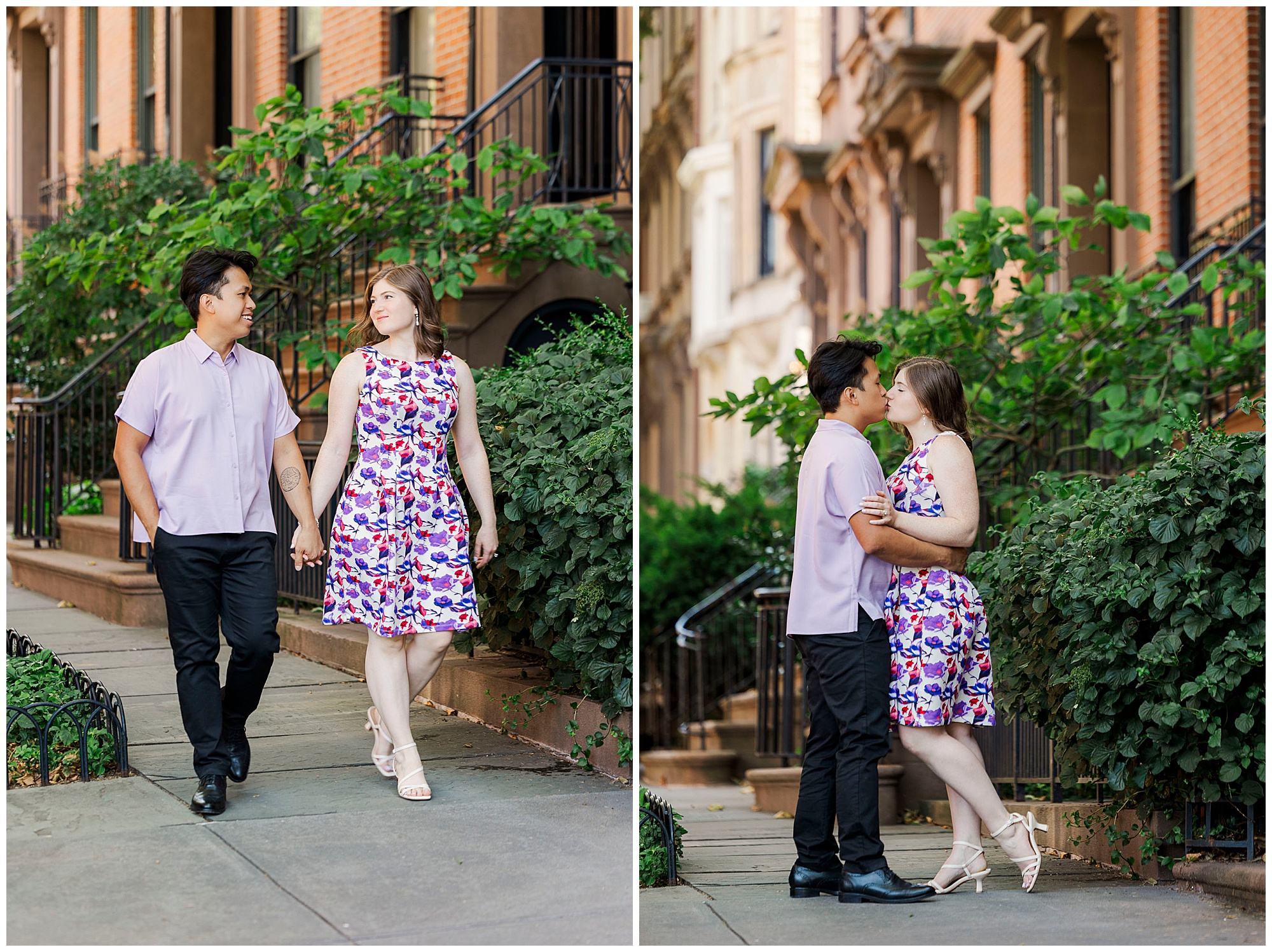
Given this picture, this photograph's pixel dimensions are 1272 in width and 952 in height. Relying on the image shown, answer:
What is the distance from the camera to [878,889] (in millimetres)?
4457

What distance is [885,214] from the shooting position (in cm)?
A: 2222

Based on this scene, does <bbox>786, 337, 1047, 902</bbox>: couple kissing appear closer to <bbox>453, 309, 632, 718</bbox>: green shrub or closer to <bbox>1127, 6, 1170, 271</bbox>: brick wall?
<bbox>453, 309, 632, 718</bbox>: green shrub

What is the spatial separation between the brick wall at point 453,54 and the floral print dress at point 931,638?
25.2 feet

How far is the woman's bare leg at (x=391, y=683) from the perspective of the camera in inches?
189

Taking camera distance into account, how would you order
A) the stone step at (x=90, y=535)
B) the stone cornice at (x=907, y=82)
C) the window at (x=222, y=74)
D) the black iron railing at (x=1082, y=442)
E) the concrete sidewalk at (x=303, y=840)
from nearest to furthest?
the concrete sidewalk at (x=303, y=840)
the stone step at (x=90, y=535)
the black iron railing at (x=1082, y=442)
the window at (x=222, y=74)
the stone cornice at (x=907, y=82)

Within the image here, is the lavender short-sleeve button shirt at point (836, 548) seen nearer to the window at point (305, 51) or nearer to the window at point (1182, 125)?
the window at point (1182, 125)

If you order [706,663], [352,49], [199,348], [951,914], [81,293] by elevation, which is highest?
[352,49]

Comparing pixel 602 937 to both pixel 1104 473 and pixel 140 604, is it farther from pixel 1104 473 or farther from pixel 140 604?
pixel 1104 473

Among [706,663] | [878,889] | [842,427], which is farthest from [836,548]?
[706,663]

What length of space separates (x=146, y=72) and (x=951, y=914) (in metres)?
13.5

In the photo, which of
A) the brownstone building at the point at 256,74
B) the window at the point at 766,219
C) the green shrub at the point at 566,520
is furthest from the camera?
the window at the point at 766,219

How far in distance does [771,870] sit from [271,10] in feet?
37.4

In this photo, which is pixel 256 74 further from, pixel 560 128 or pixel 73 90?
pixel 560 128

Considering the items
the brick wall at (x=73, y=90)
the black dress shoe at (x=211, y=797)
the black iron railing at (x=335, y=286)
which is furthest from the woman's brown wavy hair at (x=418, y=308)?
the brick wall at (x=73, y=90)
